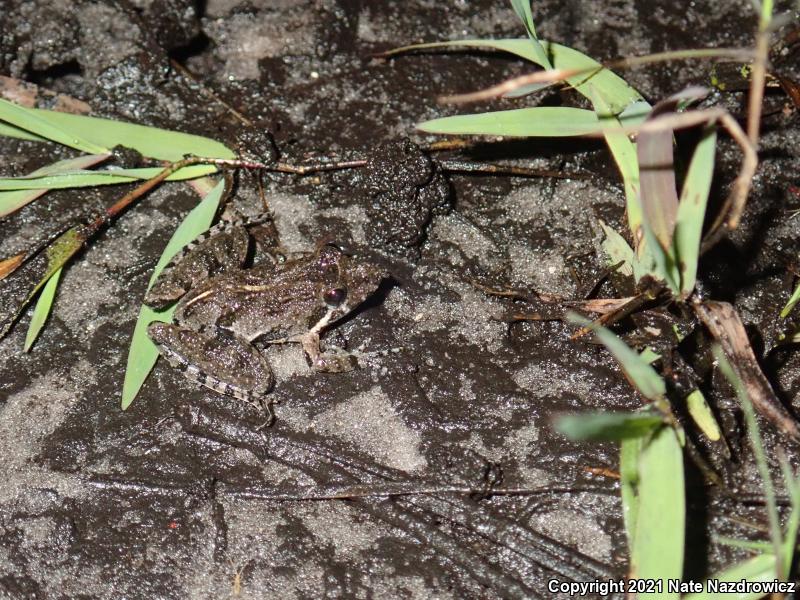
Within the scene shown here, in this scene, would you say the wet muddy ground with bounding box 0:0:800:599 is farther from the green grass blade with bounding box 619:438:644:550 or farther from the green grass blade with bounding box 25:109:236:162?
the green grass blade with bounding box 619:438:644:550

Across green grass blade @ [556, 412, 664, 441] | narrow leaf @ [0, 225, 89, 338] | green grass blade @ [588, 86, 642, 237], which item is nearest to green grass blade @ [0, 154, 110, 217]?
narrow leaf @ [0, 225, 89, 338]

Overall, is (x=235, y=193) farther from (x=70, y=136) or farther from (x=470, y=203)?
(x=470, y=203)

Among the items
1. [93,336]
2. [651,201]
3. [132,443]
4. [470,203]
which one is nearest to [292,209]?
[470,203]

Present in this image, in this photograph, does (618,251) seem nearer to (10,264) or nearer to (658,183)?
(658,183)

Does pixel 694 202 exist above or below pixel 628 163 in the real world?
below

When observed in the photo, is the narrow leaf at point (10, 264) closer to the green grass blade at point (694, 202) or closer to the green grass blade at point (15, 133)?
the green grass blade at point (15, 133)

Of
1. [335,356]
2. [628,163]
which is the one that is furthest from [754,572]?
[335,356]
